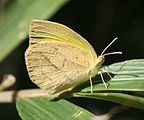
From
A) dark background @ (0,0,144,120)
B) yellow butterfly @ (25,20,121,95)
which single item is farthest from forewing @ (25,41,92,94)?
dark background @ (0,0,144,120)

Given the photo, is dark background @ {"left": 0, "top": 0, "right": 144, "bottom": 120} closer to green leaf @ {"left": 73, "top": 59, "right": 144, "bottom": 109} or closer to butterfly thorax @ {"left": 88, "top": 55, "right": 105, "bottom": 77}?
butterfly thorax @ {"left": 88, "top": 55, "right": 105, "bottom": 77}

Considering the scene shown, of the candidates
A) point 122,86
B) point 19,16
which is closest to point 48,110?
point 122,86

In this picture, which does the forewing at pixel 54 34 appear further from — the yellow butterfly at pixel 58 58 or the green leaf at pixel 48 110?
the green leaf at pixel 48 110

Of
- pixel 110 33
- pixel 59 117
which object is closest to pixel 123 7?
pixel 110 33

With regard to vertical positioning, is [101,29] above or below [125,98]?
above

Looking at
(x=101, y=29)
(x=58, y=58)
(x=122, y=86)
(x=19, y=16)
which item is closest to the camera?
(x=122, y=86)

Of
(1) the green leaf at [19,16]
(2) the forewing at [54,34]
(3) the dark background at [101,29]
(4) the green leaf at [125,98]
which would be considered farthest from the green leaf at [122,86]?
(3) the dark background at [101,29]

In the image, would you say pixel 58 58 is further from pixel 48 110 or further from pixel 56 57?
pixel 48 110

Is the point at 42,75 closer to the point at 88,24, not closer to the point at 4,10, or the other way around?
the point at 4,10
